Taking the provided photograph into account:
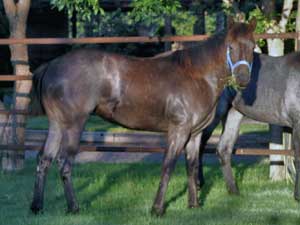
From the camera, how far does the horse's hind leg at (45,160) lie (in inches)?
304

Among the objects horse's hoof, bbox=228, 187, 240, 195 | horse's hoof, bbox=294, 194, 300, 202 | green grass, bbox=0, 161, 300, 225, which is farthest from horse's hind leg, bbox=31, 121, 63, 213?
horse's hoof, bbox=294, 194, 300, 202

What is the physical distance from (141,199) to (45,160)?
1.23m

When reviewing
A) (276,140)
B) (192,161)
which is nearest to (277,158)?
(276,140)

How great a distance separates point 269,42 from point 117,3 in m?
14.4

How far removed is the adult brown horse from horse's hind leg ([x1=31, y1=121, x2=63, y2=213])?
0.01m

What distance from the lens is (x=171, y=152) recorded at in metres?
7.73

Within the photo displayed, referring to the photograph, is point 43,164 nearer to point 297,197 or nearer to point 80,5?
point 80,5

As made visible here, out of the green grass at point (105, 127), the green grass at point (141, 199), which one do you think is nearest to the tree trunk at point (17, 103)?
the green grass at point (141, 199)

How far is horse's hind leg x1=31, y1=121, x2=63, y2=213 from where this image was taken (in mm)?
7730

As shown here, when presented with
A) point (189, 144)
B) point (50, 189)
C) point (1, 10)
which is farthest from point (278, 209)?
point (1, 10)

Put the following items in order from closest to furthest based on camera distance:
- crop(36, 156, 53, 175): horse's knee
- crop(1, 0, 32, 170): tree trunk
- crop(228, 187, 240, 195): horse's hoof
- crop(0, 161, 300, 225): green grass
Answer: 1. crop(0, 161, 300, 225): green grass
2. crop(36, 156, 53, 175): horse's knee
3. crop(228, 187, 240, 195): horse's hoof
4. crop(1, 0, 32, 170): tree trunk

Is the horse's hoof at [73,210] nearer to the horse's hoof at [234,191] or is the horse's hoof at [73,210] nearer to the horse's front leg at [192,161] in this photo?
the horse's front leg at [192,161]

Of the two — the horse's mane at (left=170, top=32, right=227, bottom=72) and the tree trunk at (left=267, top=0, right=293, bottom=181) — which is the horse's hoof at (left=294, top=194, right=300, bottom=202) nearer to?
the tree trunk at (left=267, top=0, right=293, bottom=181)

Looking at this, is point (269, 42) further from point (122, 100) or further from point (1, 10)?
point (1, 10)
